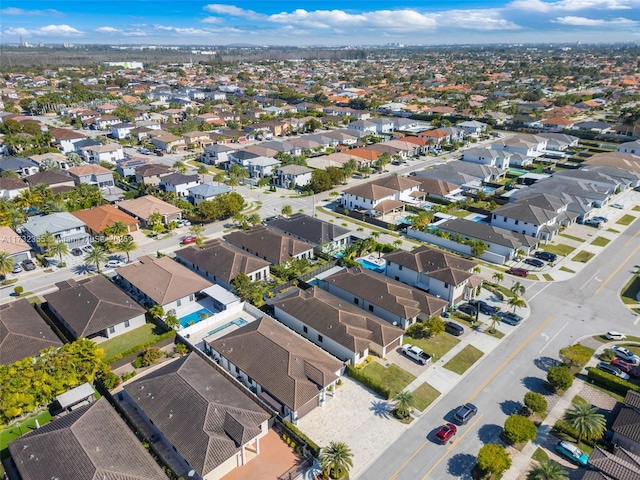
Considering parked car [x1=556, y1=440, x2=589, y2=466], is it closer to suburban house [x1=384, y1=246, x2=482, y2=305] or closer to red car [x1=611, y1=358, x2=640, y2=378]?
red car [x1=611, y1=358, x2=640, y2=378]

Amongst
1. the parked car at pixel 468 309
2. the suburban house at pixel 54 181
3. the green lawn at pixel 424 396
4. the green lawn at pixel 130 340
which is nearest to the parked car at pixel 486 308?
the parked car at pixel 468 309

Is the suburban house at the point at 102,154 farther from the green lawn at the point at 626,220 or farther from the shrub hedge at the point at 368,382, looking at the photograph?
the green lawn at the point at 626,220

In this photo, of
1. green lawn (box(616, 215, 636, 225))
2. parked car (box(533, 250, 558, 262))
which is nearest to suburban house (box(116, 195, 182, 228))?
parked car (box(533, 250, 558, 262))

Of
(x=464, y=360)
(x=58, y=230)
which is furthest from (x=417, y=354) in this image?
(x=58, y=230)

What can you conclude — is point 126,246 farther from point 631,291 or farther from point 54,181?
point 631,291

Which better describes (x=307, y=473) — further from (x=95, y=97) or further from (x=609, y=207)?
(x=95, y=97)
